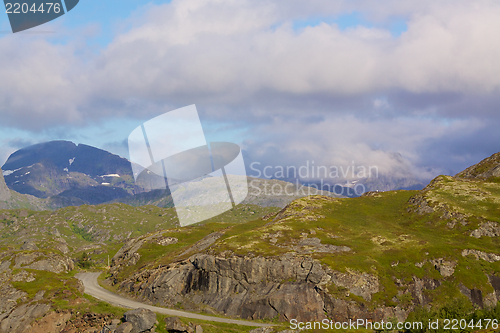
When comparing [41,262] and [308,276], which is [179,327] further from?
[41,262]

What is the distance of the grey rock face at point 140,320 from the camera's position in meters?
71.8

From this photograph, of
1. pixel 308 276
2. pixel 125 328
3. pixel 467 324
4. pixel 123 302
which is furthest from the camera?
pixel 123 302

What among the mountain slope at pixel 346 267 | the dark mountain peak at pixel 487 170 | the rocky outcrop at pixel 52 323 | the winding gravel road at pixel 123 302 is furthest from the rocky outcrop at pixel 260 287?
the dark mountain peak at pixel 487 170

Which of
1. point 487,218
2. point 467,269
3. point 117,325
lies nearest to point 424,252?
point 467,269

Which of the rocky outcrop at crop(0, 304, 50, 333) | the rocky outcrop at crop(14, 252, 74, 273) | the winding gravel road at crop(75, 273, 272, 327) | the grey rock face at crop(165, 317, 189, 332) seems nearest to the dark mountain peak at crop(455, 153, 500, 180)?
the winding gravel road at crop(75, 273, 272, 327)

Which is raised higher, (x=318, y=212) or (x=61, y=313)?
(x=61, y=313)

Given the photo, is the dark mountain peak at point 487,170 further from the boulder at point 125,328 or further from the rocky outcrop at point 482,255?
the boulder at point 125,328

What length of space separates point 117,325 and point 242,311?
34.0 m

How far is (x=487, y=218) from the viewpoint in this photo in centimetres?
12444

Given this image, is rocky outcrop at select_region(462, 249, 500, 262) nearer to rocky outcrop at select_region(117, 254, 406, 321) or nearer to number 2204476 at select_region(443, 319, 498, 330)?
rocky outcrop at select_region(117, 254, 406, 321)

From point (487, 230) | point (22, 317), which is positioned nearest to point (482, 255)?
point (487, 230)

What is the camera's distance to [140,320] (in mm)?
72688

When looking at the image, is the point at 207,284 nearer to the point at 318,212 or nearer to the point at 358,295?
the point at 358,295

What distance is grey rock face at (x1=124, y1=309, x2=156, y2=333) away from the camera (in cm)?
7181
